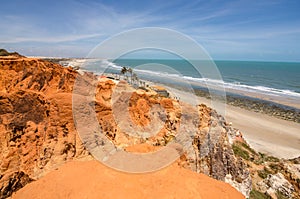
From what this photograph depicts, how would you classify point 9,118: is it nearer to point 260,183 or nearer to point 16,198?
point 16,198

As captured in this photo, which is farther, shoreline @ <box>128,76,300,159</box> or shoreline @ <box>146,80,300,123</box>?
shoreline @ <box>146,80,300,123</box>

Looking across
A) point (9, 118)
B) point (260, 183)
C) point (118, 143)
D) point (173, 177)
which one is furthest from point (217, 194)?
point (260, 183)

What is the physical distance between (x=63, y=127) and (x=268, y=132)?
30504mm

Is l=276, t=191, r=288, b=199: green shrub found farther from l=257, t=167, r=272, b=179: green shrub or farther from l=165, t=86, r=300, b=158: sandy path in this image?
l=165, t=86, r=300, b=158: sandy path

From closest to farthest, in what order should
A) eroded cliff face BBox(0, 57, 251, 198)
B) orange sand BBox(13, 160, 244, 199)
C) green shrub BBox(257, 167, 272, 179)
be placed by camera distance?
orange sand BBox(13, 160, 244, 199) → eroded cliff face BBox(0, 57, 251, 198) → green shrub BBox(257, 167, 272, 179)

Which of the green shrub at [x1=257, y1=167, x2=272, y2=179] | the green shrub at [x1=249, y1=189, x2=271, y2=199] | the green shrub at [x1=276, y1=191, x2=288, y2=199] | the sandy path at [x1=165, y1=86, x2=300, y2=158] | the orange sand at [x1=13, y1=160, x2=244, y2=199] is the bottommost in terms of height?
the sandy path at [x1=165, y1=86, x2=300, y2=158]

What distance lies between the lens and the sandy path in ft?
78.1

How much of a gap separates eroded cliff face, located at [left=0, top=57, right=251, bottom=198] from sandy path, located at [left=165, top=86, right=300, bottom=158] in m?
16.5

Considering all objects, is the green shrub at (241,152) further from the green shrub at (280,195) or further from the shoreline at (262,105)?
the shoreline at (262,105)

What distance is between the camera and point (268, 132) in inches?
1180

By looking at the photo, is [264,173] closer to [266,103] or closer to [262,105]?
[262,105]

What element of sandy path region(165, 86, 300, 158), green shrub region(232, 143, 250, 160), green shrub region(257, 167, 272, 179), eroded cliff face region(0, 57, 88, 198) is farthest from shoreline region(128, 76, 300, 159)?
eroded cliff face region(0, 57, 88, 198)

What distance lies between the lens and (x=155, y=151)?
7.50 m

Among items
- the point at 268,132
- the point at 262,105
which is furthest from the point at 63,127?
the point at 262,105
